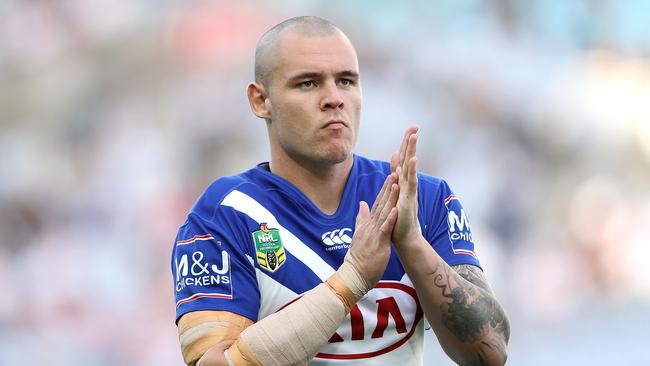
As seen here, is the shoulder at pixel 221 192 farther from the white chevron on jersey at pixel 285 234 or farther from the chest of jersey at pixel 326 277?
the chest of jersey at pixel 326 277

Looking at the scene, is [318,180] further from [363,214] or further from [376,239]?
[376,239]

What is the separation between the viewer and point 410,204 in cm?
355

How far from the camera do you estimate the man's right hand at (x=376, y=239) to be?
3.52 m

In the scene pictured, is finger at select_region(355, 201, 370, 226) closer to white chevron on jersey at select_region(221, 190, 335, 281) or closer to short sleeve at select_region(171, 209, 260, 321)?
white chevron on jersey at select_region(221, 190, 335, 281)

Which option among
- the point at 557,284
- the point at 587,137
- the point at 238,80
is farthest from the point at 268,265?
the point at 587,137

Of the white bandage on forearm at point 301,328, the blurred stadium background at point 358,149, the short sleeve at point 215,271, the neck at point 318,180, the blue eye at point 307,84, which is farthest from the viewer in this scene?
the blurred stadium background at point 358,149

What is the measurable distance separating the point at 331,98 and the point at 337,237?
0.55m

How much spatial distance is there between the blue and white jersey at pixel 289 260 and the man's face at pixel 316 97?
0.22 meters

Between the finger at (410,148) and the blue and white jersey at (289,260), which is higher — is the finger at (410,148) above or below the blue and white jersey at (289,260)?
above

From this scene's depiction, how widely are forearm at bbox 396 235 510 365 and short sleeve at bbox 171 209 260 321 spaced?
60 cm

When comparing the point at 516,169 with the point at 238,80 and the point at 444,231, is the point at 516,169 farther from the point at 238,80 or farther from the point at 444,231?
the point at 444,231

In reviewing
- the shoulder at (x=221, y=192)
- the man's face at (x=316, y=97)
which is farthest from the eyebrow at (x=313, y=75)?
the shoulder at (x=221, y=192)

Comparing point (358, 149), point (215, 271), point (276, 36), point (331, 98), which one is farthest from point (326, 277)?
point (358, 149)

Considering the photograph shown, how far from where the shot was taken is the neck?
13.2ft
